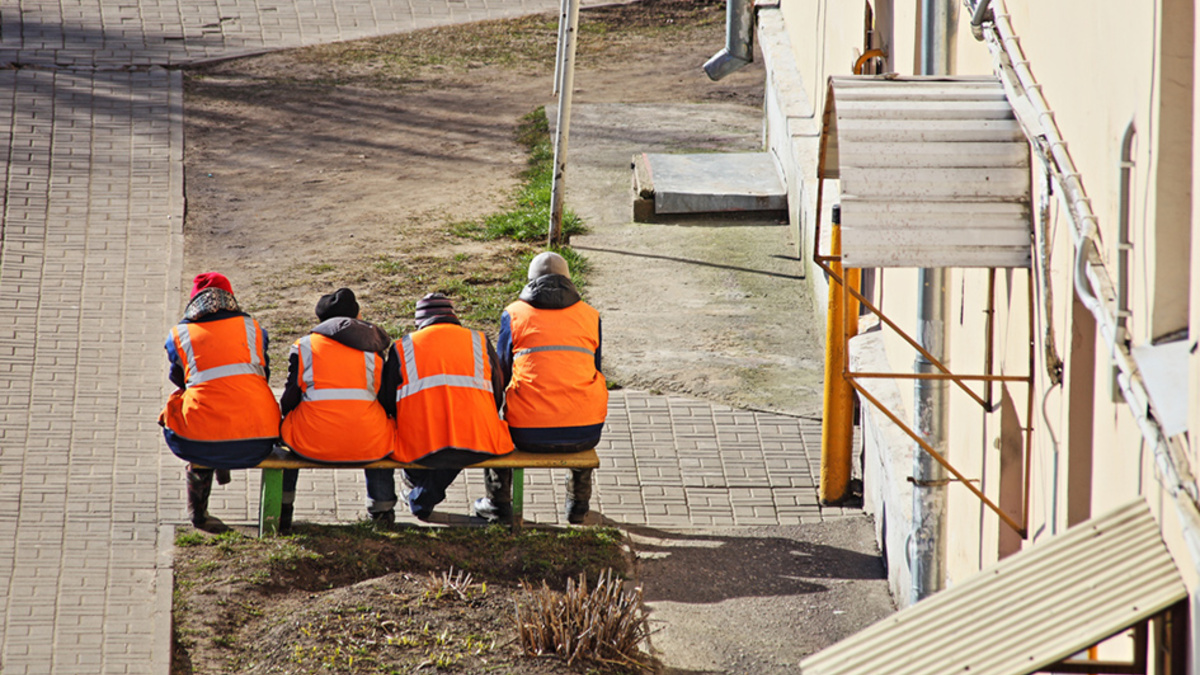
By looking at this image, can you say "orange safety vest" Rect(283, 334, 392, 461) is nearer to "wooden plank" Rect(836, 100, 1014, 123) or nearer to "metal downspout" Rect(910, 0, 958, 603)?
"metal downspout" Rect(910, 0, 958, 603)

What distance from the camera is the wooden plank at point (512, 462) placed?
278 inches

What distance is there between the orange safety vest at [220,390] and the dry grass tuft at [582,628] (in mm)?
1749

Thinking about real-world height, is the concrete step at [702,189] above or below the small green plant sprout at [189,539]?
above

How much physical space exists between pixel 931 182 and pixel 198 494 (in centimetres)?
428

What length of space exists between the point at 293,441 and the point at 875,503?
303 cm

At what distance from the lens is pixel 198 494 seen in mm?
7301

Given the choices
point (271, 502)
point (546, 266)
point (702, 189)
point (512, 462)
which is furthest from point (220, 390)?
point (702, 189)

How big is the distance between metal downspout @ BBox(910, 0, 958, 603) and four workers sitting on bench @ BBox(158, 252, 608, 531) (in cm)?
203

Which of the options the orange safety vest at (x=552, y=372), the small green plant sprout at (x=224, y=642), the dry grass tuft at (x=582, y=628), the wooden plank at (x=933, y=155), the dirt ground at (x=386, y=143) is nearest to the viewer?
the wooden plank at (x=933, y=155)

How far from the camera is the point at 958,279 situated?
613 cm

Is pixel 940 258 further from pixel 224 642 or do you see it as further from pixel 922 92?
pixel 224 642

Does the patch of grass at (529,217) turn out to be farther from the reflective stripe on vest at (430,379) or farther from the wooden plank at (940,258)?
the wooden plank at (940,258)

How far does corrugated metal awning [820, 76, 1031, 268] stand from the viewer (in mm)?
4543

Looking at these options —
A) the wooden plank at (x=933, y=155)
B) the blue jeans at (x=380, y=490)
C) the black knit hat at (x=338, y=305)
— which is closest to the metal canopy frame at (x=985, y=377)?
the wooden plank at (x=933, y=155)
